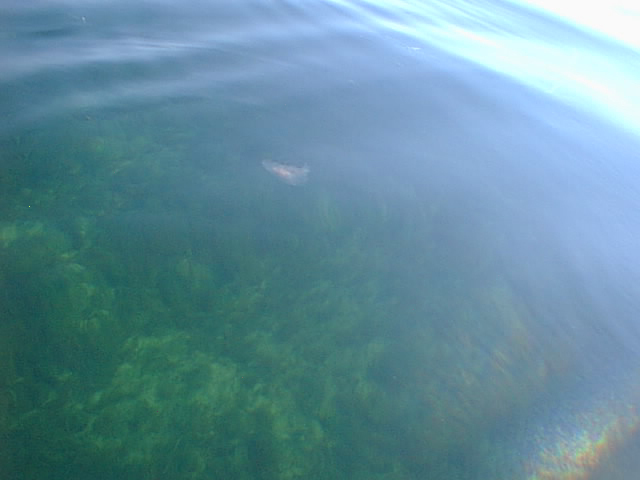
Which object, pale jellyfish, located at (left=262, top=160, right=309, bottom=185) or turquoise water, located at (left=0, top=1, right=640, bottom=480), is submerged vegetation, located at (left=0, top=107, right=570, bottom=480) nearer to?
turquoise water, located at (left=0, top=1, right=640, bottom=480)

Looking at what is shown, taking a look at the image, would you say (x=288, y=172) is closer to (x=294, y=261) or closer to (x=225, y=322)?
(x=294, y=261)

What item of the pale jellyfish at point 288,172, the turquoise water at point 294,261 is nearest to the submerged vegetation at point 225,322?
the turquoise water at point 294,261

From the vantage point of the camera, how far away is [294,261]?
404cm

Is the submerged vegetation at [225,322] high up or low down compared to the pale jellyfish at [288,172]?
down

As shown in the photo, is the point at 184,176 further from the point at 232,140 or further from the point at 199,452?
the point at 199,452

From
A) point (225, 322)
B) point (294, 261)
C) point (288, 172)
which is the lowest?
point (225, 322)

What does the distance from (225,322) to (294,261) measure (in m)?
0.84

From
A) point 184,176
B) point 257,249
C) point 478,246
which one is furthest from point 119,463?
point 478,246

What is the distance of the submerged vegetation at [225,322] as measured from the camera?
293 cm

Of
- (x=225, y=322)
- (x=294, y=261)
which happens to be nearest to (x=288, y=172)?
(x=294, y=261)

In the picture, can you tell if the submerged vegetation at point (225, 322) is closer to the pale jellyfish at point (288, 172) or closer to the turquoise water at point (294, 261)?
the turquoise water at point (294, 261)

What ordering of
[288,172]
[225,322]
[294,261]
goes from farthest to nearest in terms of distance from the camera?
[288,172] < [294,261] < [225,322]

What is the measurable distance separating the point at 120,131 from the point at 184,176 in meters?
0.86

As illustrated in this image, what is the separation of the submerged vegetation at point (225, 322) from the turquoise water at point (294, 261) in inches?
0.7
